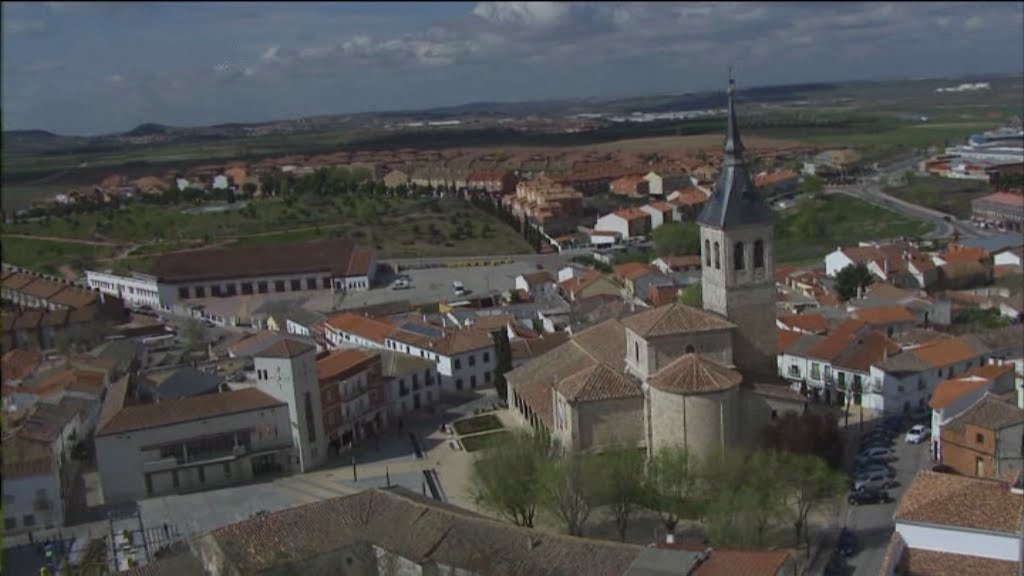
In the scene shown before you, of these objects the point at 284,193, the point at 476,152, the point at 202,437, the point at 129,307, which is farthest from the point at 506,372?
the point at 476,152

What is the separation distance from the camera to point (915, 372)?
31875 mm

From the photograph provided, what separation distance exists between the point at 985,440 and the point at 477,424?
15513 millimetres

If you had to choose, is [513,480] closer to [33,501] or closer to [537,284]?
[33,501]

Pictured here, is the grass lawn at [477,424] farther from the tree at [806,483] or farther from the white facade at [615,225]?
the white facade at [615,225]

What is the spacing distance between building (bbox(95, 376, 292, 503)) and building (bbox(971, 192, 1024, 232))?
58268mm

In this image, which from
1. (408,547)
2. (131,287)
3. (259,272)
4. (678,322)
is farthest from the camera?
(259,272)

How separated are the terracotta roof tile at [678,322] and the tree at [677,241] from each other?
35.0 meters

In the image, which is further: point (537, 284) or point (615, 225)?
point (615, 225)

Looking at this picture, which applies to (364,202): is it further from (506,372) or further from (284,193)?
(506,372)

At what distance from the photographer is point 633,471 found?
22516mm

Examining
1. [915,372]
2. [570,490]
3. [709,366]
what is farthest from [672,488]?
[915,372]

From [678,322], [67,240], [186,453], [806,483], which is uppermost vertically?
[678,322]

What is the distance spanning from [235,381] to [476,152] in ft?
409

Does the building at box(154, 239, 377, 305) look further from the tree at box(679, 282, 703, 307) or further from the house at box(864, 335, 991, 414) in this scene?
the house at box(864, 335, 991, 414)
